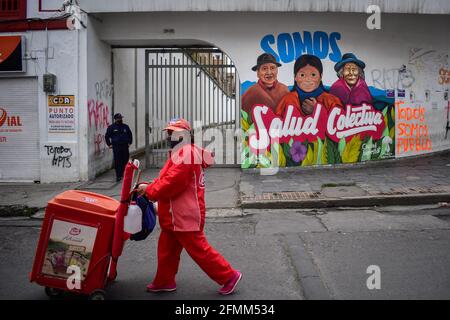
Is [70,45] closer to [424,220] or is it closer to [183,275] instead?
[183,275]

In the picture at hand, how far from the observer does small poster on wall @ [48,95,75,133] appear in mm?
10711

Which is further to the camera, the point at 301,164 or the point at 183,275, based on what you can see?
the point at 301,164

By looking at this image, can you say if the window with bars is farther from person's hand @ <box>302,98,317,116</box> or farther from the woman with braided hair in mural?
person's hand @ <box>302,98,317,116</box>

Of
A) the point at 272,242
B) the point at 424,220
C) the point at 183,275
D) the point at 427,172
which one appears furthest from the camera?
the point at 427,172

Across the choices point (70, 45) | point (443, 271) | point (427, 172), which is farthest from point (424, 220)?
point (70, 45)

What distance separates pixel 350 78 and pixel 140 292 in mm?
8474

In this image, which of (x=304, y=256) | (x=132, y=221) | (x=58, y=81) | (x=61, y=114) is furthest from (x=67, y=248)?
(x=58, y=81)

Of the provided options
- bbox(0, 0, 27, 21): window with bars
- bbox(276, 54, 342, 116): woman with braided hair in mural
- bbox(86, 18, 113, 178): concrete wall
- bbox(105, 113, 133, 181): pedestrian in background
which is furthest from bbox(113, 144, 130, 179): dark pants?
bbox(276, 54, 342, 116): woman with braided hair in mural

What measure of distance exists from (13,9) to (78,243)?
843 centimetres

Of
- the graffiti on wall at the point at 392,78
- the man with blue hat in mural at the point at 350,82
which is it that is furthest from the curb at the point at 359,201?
the graffiti on wall at the point at 392,78

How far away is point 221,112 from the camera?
41.8 feet

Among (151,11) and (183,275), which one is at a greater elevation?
(151,11)

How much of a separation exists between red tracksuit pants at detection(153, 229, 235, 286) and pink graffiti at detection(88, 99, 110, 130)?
716cm
